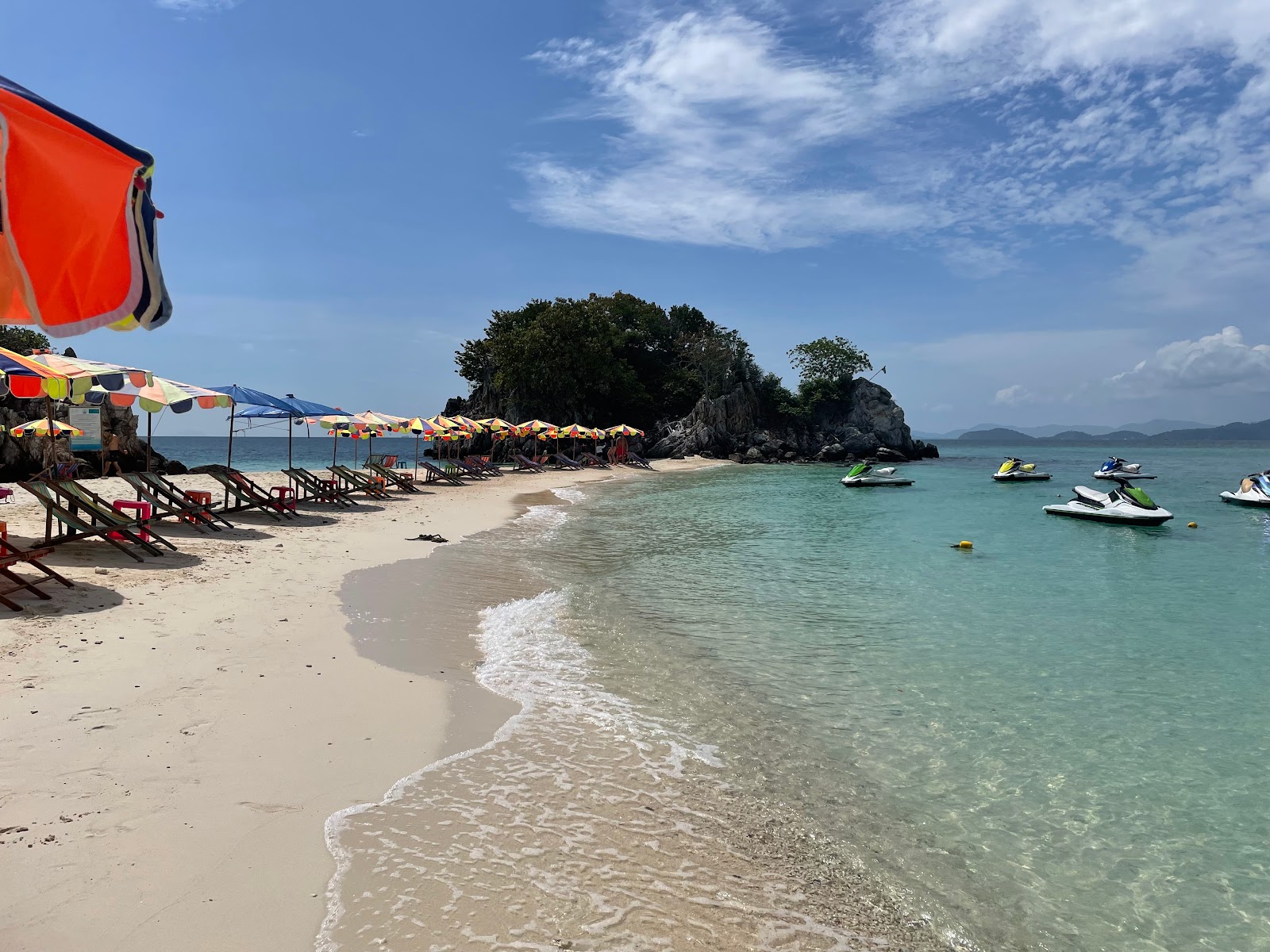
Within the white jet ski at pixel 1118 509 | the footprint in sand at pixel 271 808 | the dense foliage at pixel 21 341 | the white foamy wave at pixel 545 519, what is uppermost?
the dense foliage at pixel 21 341

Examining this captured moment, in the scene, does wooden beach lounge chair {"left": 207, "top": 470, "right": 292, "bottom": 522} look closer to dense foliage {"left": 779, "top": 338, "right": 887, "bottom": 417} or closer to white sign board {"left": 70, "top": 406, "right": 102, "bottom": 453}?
white sign board {"left": 70, "top": 406, "right": 102, "bottom": 453}

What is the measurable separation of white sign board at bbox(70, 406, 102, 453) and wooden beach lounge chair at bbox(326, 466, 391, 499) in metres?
8.88

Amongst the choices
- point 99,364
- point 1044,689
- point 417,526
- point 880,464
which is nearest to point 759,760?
point 1044,689

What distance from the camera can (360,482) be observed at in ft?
68.5

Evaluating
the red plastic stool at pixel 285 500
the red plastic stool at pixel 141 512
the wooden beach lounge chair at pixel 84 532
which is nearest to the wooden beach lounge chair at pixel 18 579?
the wooden beach lounge chair at pixel 84 532

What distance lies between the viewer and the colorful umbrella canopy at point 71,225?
2.36 meters

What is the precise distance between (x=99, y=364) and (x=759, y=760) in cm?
1146

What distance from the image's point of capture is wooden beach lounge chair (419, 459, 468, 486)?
92.8 feet

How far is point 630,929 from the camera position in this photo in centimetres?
297

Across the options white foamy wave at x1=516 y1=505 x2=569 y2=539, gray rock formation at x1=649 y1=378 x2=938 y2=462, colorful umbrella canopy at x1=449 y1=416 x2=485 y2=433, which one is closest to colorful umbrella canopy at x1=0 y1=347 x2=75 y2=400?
white foamy wave at x1=516 y1=505 x2=569 y2=539

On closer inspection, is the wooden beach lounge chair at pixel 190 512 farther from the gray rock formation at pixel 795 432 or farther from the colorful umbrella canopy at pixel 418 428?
the gray rock formation at pixel 795 432

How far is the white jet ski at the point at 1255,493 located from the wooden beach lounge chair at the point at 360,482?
1222 inches

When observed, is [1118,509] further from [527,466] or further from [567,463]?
[567,463]

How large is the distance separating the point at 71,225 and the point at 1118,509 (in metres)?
24.5
